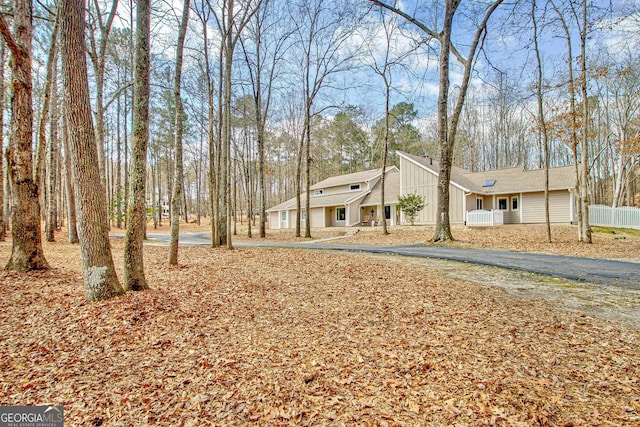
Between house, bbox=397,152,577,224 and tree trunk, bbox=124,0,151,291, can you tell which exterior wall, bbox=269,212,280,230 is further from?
tree trunk, bbox=124,0,151,291

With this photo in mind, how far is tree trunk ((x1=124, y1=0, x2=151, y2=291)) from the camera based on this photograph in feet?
15.9

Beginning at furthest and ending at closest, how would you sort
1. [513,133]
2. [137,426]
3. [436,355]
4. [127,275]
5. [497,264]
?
[513,133] < [497,264] < [127,275] < [436,355] < [137,426]

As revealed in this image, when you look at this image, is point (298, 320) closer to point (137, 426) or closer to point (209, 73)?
point (137, 426)

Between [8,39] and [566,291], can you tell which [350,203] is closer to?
[566,291]

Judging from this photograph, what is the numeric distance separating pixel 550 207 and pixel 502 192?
3.05m

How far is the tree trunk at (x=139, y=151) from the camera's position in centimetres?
486

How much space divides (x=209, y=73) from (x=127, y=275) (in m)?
9.24

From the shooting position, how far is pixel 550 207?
1992cm

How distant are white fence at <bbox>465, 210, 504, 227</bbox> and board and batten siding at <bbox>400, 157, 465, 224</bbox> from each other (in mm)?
716

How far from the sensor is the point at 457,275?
6.45m

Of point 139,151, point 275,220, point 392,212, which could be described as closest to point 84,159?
point 139,151

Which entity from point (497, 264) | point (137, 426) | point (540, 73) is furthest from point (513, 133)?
point (137, 426)

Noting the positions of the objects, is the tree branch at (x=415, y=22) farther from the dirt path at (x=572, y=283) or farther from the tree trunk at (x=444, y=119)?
the dirt path at (x=572, y=283)

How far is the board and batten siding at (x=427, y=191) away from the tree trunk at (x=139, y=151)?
65.5 feet
